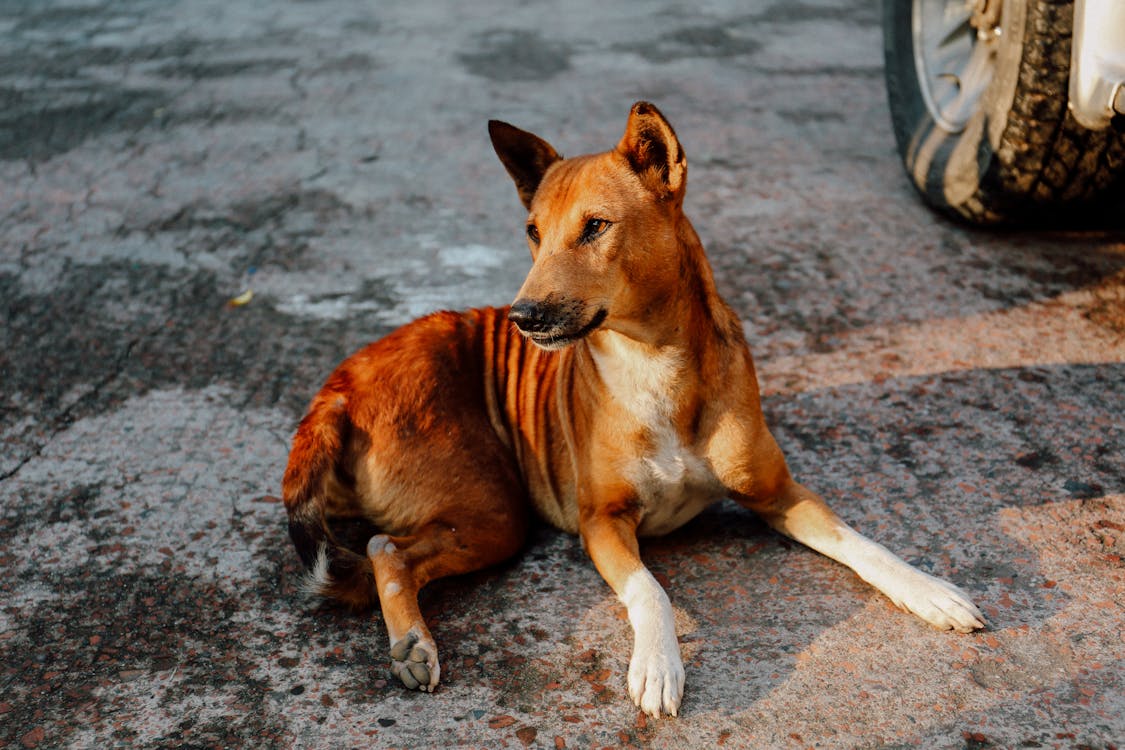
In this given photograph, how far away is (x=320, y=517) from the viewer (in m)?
3.13

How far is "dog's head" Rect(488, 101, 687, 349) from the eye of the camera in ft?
9.79

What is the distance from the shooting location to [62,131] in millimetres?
7230

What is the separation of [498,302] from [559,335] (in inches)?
80.1

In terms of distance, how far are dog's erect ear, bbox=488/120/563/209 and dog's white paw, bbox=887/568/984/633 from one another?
1640mm

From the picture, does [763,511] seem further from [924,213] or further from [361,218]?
[361,218]

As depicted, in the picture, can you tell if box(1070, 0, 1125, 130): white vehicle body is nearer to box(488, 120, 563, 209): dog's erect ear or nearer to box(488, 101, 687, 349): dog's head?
box(488, 101, 687, 349): dog's head

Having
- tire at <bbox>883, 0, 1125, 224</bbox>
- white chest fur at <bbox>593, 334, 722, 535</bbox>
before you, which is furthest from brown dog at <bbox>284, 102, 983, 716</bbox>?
tire at <bbox>883, 0, 1125, 224</bbox>

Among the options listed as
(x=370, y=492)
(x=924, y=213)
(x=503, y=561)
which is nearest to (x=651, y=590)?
(x=503, y=561)

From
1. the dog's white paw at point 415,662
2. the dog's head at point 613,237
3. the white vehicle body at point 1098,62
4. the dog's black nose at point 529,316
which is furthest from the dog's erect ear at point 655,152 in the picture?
the white vehicle body at point 1098,62

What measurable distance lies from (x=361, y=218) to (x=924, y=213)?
118 inches

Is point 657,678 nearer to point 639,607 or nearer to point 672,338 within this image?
point 639,607

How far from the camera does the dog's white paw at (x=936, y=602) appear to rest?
2865 mm

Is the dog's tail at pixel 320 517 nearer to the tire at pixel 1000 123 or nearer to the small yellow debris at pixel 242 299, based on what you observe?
the small yellow debris at pixel 242 299

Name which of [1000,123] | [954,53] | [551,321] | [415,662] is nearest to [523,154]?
[551,321]
